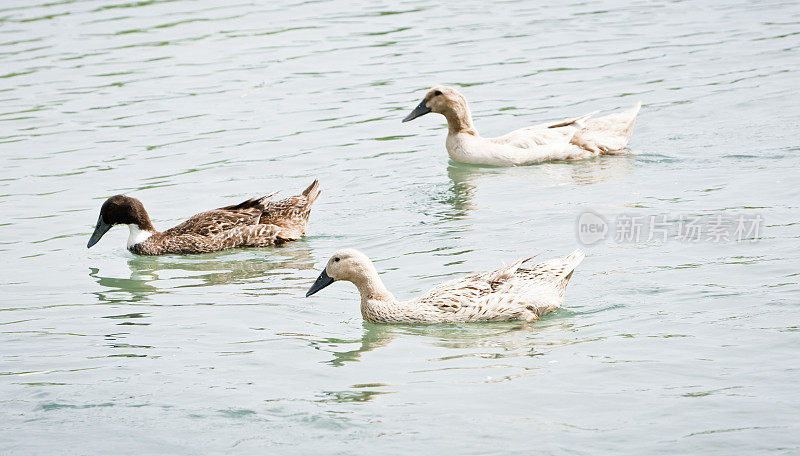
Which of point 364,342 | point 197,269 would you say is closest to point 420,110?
point 197,269

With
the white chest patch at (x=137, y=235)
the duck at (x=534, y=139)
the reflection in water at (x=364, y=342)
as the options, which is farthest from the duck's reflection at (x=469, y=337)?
the duck at (x=534, y=139)

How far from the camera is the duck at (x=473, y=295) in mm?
9398

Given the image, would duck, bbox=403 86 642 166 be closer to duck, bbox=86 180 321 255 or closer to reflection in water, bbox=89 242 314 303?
duck, bbox=86 180 321 255

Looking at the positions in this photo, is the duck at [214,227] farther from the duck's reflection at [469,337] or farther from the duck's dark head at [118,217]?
the duck's reflection at [469,337]

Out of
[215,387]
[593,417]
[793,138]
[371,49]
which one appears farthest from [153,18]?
[593,417]

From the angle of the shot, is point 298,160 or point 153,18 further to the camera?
point 153,18

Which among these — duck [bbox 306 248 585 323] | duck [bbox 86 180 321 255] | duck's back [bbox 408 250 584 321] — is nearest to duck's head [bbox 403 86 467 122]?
duck [bbox 86 180 321 255]

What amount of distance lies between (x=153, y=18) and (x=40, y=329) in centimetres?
1599

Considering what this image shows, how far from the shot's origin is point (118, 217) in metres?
12.8

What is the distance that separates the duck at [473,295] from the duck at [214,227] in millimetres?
3032

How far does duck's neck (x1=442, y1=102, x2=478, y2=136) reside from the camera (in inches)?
602

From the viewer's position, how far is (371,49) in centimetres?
2162

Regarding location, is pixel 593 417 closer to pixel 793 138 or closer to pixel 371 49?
pixel 793 138

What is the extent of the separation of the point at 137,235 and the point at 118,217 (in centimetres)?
27
